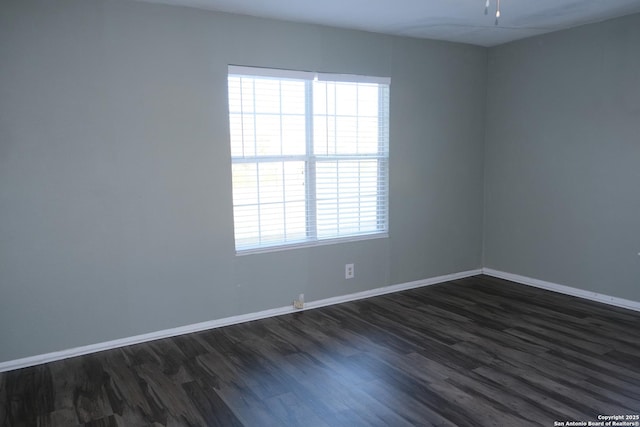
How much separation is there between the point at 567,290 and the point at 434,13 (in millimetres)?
2713

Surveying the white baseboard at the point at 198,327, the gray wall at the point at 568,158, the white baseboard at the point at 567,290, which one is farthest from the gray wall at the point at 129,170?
the white baseboard at the point at 567,290

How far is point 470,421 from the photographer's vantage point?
2.37m

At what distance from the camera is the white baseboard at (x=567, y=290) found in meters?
3.96

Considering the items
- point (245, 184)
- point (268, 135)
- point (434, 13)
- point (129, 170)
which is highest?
point (434, 13)

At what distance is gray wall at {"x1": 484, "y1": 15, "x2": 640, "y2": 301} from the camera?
3.88 m

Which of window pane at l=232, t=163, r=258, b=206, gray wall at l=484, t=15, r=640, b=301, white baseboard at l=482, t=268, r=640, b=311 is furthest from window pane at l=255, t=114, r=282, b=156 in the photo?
white baseboard at l=482, t=268, r=640, b=311

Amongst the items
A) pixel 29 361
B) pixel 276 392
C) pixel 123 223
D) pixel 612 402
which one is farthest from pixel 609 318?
pixel 29 361

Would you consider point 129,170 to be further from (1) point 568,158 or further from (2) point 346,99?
(1) point 568,158

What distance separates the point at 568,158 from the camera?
4.28m

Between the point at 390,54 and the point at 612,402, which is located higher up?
the point at 390,54

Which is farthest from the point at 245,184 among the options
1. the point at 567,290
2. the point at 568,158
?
the point at 567,290

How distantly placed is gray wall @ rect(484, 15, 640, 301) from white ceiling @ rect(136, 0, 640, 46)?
0.30 m

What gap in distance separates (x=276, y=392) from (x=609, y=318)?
2.70 metres

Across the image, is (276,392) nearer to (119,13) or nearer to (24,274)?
(24,274)
